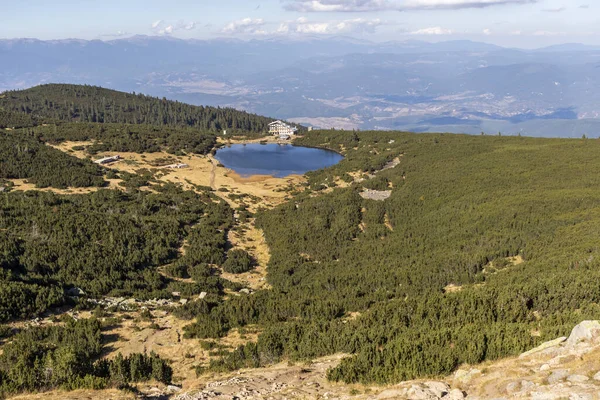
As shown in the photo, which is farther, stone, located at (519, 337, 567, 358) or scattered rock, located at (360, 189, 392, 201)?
scattered rock, located at (360, 189, 392, 201)

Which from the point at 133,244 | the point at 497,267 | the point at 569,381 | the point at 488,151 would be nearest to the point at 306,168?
the point at 488,151

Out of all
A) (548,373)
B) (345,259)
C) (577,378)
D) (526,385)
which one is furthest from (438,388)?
(345,259)

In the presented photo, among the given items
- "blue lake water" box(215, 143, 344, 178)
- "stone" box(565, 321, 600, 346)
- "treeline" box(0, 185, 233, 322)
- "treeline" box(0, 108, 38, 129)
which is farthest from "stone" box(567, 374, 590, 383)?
"treeline" box(0, 108, 38, 129)

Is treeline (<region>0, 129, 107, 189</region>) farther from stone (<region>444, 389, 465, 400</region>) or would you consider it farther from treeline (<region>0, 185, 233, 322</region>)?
stone (<region>444, 389, 465, 400</region>)

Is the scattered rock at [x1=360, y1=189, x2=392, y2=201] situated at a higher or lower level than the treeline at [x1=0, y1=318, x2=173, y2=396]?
higher

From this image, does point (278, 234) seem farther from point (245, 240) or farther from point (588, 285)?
point (588, 285)

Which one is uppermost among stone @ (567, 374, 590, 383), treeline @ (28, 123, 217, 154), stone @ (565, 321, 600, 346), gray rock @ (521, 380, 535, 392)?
treeline @ (28, 123, 217, 154)

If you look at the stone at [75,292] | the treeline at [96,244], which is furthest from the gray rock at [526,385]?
the stone at [75,292]
